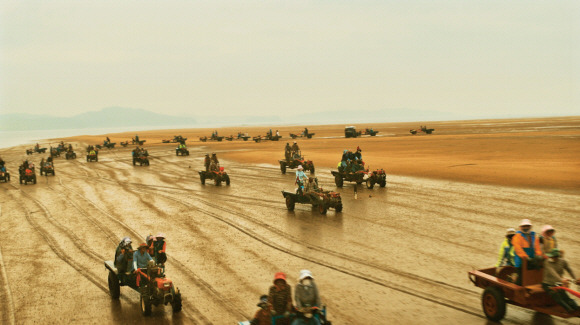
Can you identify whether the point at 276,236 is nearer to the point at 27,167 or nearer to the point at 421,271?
the point at 421,271

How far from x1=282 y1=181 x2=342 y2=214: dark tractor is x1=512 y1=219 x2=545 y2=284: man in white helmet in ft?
35.6

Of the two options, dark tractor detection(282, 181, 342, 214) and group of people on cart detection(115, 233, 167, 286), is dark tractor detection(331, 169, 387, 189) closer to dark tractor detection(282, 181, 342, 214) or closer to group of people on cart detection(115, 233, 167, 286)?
dark tractor detection(282, 181, 342, 214)

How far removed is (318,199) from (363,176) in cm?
756

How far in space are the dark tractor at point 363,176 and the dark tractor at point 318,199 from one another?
18.8ft

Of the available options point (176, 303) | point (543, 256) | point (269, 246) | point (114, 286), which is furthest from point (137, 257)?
point (543, 256)

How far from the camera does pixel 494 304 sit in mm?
9125

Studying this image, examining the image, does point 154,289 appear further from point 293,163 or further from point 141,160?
point 141,160

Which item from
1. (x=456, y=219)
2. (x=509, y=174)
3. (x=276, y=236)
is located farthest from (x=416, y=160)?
(x=276, y=236)

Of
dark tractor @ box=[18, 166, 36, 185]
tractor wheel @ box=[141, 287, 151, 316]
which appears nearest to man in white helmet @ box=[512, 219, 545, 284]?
tractor wheel @ box=[141, 287, 151, 316]

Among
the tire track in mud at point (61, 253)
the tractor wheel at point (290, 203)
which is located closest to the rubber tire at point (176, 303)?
the tire track in mud at point (61, 253)

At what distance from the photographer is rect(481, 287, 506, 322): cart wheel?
902cm

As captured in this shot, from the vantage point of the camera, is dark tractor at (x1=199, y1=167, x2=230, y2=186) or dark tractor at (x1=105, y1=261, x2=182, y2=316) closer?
dark tractor at (x1=105, y1=261, x2=182, y2=316)

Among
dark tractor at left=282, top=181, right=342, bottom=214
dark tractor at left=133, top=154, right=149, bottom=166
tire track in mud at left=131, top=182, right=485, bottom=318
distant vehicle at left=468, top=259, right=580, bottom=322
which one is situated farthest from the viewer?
dark tractor at left=133, top=154, right=149, bottom=166

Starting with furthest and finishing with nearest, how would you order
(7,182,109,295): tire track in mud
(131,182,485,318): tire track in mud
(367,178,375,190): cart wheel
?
(367,178,375,190): cart wheel
(7,182,109,295): tire track in mud
(131,182,485,318): tire track in mud
